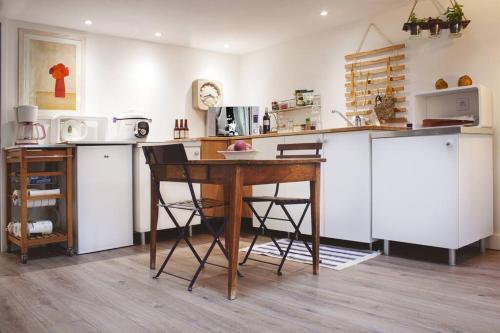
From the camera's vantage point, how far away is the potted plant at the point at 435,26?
3660 mm

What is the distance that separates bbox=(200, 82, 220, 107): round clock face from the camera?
550 centimetres

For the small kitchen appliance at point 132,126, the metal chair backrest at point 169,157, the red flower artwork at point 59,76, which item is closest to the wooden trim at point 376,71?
the small kitchen appliance at point 132,126

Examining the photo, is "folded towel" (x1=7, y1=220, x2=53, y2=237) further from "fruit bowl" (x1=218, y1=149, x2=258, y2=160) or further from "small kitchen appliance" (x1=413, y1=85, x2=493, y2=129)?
"small kitchen appliance" (x1=413, y1=85, x2=493, y2=129)

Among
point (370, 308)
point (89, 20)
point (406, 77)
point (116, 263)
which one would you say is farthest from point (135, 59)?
point (370, 308)

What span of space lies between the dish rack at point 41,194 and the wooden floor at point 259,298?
27 cm

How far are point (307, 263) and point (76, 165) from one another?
2085 mm

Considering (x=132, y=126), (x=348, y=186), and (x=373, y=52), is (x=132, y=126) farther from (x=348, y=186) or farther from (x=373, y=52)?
(x=373, y=52)

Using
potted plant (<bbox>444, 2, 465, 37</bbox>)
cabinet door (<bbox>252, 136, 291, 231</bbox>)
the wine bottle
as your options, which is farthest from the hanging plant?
the wine bottle

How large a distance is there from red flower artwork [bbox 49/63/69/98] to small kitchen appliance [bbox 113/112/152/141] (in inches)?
24.0

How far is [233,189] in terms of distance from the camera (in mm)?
2316

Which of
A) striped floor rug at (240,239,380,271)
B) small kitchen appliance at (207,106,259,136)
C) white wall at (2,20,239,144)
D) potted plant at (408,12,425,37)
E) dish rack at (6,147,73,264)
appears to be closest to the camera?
striped floor rug at (240,239,380,271)

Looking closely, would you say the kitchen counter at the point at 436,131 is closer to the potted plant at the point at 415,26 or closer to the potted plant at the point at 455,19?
the potted plant at the point at 455,19

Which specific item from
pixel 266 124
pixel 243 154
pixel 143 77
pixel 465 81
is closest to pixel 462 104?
pixel 465 81

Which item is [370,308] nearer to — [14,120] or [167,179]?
[167,179]
